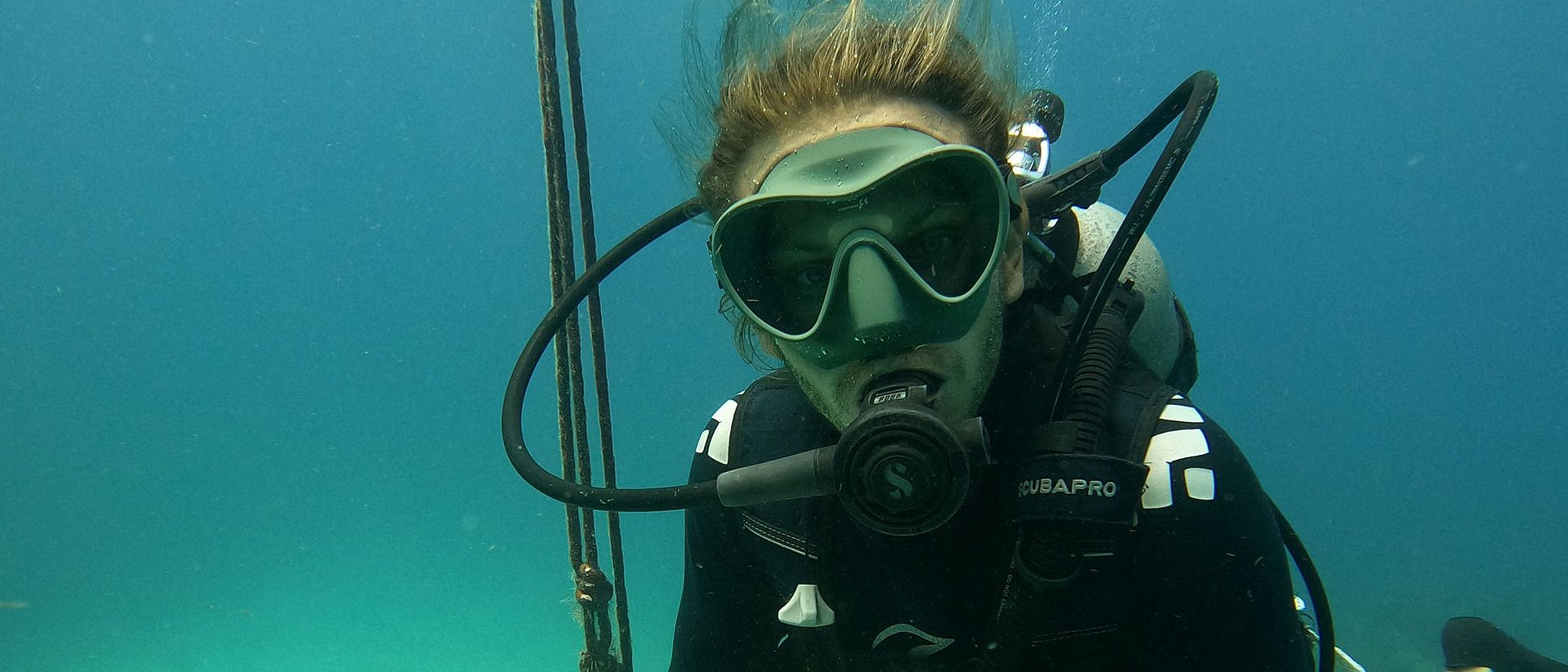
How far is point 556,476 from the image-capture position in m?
1.62

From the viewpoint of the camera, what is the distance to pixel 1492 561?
73.4 feet

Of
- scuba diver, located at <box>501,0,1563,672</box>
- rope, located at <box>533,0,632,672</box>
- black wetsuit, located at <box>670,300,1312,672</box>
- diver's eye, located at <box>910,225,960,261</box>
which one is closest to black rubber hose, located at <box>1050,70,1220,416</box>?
scuba diver, located at <box>501,0,1563,672</box>

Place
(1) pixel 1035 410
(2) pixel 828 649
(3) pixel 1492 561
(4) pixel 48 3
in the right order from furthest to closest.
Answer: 1. (4) pixel 48 3
2. (3) pixel 1492 561
3. (2) pixel 828 649
4. (1) pixel 1035 410

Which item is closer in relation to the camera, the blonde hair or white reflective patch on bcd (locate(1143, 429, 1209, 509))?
white reflective patch on bcd (locate(1143, 429, 1209, 509))

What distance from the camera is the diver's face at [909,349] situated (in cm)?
131

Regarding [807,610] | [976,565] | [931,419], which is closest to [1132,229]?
[931,419]

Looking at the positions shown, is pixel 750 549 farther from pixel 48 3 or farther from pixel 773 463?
pixel 48 3

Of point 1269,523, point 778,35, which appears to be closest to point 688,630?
point 1269,523

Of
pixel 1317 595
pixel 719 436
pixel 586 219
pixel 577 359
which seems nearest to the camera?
pixel 1317 595

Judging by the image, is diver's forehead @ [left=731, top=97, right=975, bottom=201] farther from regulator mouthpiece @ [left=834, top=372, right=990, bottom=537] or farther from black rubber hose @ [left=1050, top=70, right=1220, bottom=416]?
regulator mouthpiece @ [left=834, top=372, right=990, bottom=537]

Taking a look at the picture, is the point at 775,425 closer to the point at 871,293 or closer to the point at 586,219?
the point at 871,293

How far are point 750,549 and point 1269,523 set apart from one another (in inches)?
43.8

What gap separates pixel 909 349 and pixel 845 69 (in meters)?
0.68

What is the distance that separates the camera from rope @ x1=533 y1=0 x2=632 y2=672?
225cm
